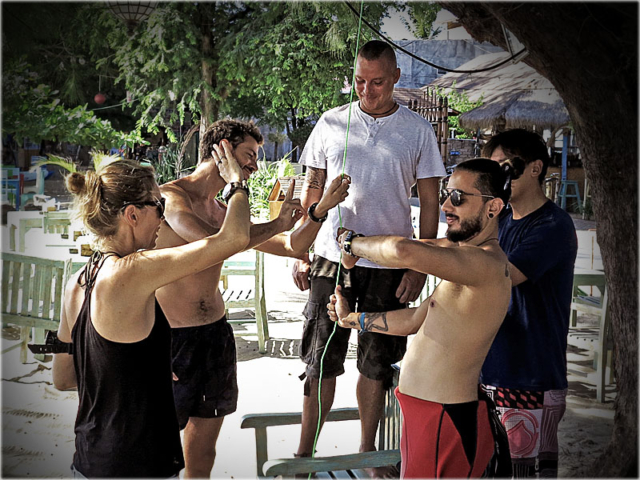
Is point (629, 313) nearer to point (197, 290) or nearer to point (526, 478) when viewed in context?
point (526, 478)

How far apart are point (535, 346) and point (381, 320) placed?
71 centimetres

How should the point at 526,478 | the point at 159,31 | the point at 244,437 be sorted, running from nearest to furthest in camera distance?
the point at 526,478, the point at 244,437, the point at 159,31

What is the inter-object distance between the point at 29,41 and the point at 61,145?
80.6 ft

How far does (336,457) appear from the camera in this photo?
129 inches

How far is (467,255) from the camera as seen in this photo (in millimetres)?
2568

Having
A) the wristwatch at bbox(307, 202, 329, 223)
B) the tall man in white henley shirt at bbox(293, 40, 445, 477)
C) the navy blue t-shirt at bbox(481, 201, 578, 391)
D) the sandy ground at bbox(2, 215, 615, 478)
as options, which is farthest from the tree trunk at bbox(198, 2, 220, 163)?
the navy blue t-shirt at bbox(481, 201, 578, 391)

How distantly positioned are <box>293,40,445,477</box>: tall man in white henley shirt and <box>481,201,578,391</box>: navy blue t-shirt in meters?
0.71

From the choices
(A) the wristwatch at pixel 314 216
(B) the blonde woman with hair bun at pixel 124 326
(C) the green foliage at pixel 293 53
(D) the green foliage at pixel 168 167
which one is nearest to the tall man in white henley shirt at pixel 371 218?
(A) the wristwatch at pixel 314 216

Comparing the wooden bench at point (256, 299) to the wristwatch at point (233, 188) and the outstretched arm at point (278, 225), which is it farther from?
the wristwatch at point (233, 188)

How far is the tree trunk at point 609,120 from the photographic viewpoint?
306 cm

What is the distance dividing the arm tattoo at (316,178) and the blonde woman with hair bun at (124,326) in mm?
1491

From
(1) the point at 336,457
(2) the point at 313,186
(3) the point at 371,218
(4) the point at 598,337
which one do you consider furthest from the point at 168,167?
(1) the point at 336,457

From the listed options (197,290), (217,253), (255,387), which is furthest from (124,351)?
(255,387)

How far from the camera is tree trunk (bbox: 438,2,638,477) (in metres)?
3.06
